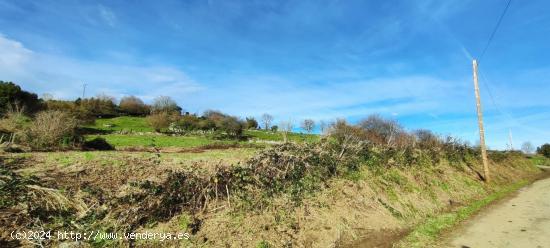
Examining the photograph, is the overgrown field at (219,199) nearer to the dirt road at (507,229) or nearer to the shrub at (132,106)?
the dirt road at (507,229)

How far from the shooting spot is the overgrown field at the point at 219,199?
251 inches

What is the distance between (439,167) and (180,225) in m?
16.4

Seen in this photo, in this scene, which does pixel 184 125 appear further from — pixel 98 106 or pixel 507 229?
pixel 507 229

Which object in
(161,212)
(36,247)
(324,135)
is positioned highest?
(324,135)

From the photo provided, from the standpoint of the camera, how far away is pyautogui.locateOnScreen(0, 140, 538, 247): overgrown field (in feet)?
21.0

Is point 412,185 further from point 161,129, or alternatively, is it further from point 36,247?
point 161,129

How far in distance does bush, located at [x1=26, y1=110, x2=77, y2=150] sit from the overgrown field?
6.77m

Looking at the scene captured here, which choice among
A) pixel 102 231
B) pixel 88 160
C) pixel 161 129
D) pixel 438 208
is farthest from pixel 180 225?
pixel 161 129

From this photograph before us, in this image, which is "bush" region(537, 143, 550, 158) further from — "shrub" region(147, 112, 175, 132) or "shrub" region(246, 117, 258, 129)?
"shrub" region(147, 112, 175, 132)

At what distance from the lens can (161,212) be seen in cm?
718

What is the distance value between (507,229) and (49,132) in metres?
18.8

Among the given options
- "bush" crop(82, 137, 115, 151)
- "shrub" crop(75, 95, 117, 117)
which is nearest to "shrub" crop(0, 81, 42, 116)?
"shrub" crop(75, 95, 117, 117)

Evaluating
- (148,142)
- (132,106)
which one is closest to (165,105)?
(132,106)

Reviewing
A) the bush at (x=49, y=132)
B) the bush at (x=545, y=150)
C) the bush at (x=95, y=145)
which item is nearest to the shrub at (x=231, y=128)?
the bush at (x=95, y=145)
